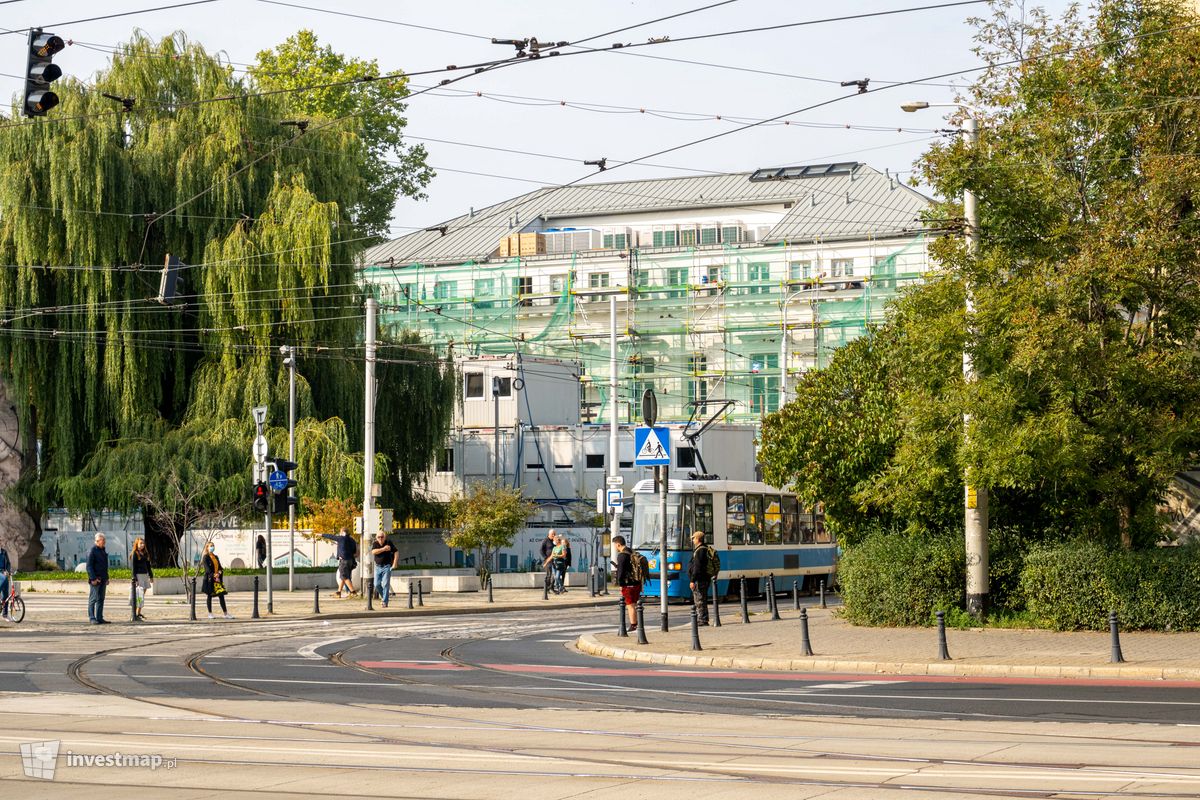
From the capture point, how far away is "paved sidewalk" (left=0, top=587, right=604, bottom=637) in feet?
112

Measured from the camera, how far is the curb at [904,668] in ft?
63.6

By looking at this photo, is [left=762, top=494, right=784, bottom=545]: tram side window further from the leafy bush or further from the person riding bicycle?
the person riding bicycle

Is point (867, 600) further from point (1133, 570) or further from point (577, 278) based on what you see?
point (577, 278)

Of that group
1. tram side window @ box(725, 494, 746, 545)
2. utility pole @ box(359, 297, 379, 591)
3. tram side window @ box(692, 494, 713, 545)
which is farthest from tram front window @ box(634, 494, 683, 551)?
utility pole @ box(359, 297, 379, 591)

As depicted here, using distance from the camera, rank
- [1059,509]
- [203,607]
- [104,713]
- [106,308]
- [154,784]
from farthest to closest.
Answer: [106,308]
[203,607]
[1059,509]
[104,713]
[154,784]

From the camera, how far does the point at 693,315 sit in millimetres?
74188

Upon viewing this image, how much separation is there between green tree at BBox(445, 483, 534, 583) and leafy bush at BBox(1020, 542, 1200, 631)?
79.9 ft

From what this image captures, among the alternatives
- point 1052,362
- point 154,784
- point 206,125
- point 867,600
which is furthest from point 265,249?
point 154,784

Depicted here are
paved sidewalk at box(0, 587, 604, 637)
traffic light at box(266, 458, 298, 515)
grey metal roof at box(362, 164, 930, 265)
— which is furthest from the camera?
grey metal roof at box(362, 164, 930, 265)

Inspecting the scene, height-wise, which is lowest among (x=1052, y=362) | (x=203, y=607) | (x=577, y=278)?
(x=203, y=607)

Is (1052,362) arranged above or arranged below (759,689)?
above

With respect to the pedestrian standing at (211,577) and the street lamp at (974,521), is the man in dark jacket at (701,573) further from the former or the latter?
the pedestrian standing at (211,577)

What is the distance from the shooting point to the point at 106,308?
46.0 m

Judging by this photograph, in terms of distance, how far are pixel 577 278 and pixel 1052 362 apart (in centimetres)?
5969
